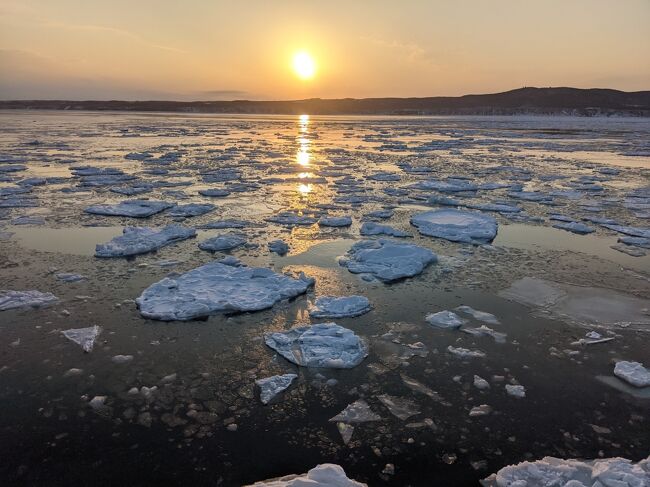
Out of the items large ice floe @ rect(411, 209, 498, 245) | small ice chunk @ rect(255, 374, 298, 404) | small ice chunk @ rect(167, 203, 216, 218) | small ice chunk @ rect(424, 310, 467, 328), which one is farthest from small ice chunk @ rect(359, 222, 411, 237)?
small ice chunk @ rect(255, 374, 298, 404)

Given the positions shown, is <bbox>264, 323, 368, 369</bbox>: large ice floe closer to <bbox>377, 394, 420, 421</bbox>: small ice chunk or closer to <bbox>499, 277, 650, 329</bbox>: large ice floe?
<bbox>377, 394, 420, 421</bbox>: small ice chunk

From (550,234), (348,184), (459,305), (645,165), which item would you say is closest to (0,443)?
(459,305)

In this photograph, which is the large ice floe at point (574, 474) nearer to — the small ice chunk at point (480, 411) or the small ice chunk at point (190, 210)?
the small ice chunk at point (480, 411)

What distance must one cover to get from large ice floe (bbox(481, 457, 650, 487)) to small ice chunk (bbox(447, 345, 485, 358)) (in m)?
1.26

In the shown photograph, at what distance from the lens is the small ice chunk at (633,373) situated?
3.51 m

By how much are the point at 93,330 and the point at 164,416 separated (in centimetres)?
152

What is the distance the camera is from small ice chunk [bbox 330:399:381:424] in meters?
3.07

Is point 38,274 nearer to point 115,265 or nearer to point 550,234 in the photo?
point 115,265

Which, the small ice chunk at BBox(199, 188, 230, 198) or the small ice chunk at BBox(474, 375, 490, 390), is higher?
the small ice chunk at BBox(199, 188, 230, 198)

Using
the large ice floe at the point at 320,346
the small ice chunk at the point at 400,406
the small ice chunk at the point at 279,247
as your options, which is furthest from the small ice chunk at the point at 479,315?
the small ice chunk at the point at 279,247

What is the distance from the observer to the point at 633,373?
141 inches

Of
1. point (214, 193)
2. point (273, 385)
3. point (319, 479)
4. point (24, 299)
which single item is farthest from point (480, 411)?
point (214, 193)

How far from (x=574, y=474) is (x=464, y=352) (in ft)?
4.70

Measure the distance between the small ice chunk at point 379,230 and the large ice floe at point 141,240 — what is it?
109 inches
